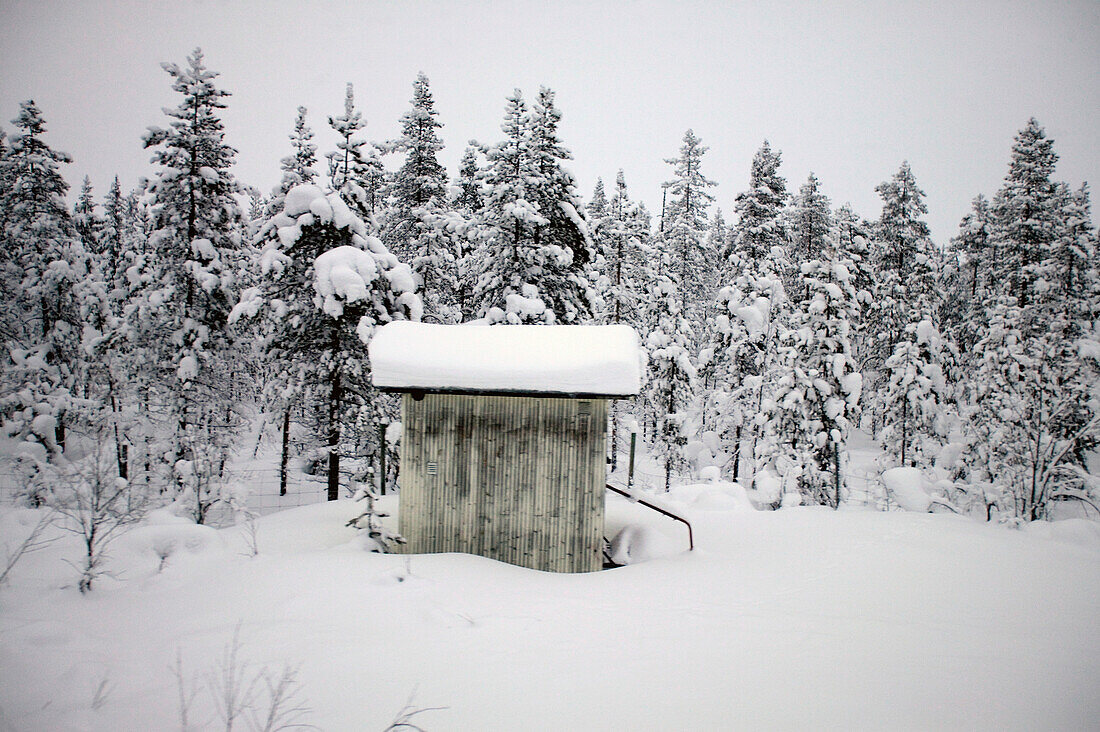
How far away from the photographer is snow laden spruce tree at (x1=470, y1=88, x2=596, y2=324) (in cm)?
1577

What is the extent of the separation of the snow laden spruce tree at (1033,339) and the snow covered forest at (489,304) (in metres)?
0.10

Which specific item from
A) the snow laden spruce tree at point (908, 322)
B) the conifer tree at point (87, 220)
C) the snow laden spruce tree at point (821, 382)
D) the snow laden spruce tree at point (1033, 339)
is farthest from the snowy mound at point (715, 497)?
the conifer tree at point (87, 220)

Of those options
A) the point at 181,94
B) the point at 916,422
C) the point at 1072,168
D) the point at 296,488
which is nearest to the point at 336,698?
the point at 181,94

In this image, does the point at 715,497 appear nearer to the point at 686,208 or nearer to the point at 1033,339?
the point at 1033,339

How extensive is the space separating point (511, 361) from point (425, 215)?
12.0 metres

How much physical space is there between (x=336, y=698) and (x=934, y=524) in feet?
40.4

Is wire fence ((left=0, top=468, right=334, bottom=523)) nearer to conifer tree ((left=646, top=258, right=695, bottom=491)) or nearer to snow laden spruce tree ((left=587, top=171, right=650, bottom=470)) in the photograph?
snow laden spruce tree ((left=587, top=171, right=650, bottom=470))

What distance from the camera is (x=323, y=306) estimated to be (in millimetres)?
12773

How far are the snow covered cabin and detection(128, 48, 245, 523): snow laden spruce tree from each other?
8.60 meters

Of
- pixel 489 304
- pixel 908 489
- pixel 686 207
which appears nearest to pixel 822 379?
pixel 908 489

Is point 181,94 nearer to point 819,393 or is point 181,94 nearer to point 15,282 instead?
point 15,282

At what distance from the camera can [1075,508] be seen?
20.0 m

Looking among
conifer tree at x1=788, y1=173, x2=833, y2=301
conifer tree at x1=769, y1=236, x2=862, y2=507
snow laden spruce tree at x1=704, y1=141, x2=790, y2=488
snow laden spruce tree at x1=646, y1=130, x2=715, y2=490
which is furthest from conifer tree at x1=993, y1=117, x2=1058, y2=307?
snow laden spruce tree at x1=646, y1=130, x2=715, y2=490

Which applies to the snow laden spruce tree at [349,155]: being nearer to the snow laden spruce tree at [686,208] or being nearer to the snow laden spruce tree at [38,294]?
the snow laden spruce tree at [38,294]
